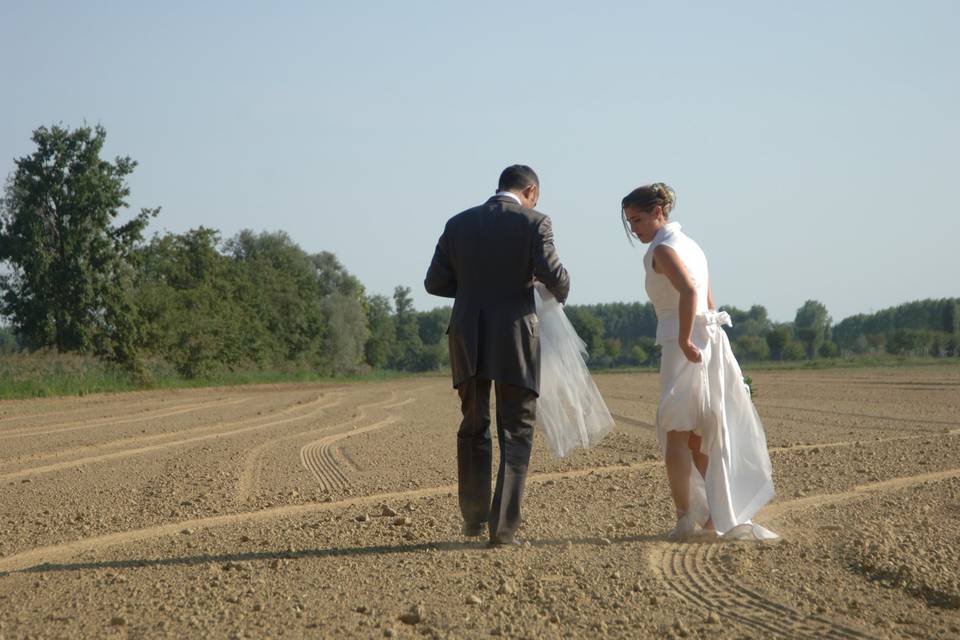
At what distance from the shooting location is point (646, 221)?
6.29 meters

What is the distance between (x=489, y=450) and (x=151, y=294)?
42.0 m

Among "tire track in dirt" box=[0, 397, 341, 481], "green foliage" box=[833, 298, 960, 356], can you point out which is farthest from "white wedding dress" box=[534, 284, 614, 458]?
"green foliage" box=[833, 298, 960, 356]

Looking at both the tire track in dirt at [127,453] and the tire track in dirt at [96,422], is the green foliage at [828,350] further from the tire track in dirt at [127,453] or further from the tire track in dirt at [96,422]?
the tire track in dirt at [127,453]

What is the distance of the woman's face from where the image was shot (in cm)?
628

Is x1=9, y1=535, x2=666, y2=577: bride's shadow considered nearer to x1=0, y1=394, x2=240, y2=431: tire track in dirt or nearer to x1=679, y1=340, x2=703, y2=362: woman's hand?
x1=679, y1=340, x2=703, y2=362: woman's hand

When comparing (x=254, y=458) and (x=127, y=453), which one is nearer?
(x=254, y=458)

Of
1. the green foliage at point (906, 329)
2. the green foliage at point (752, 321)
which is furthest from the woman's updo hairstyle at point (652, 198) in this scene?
the green foliage at point (752, 321)

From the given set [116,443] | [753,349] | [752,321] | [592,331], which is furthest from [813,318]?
[116,443]

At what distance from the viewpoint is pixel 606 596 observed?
475 centimetres

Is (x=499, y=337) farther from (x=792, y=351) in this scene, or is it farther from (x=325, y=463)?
(x=792, y=351)

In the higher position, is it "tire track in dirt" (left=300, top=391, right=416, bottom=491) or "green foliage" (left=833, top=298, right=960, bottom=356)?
"green foliage" (left=833, top=298, right=960, bottom=356)

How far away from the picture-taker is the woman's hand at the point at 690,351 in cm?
604

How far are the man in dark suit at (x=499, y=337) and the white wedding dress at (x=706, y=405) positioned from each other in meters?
0.66

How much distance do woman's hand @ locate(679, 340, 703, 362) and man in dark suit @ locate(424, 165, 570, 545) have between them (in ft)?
2.34
